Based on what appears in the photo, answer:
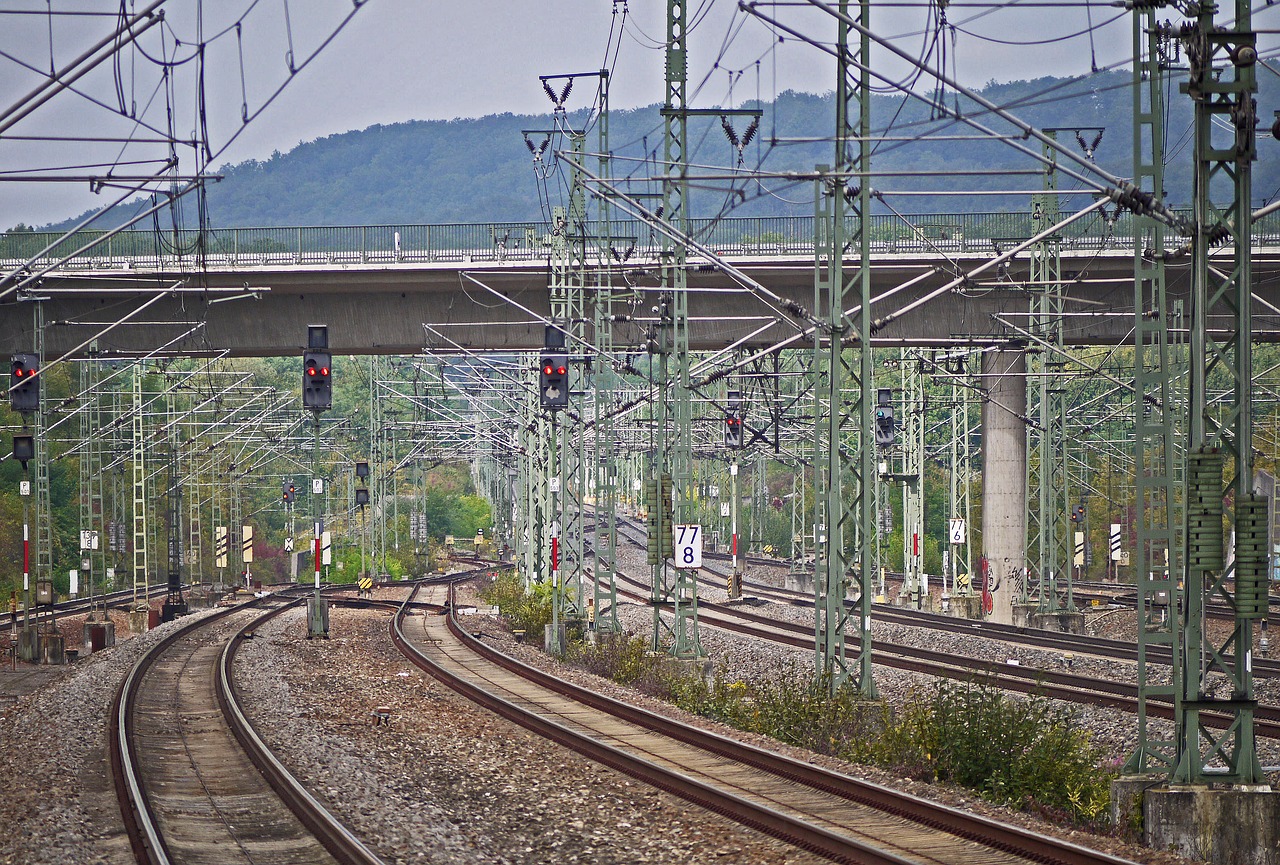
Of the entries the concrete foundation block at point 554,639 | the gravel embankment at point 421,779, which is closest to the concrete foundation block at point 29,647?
the gravel embankment at point 421,779

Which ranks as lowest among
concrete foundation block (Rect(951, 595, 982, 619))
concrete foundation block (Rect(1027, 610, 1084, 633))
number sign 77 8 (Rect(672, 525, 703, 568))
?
concrete foundation block (Rect(951, 595, 982, 619))

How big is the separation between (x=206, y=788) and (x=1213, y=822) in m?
9.84

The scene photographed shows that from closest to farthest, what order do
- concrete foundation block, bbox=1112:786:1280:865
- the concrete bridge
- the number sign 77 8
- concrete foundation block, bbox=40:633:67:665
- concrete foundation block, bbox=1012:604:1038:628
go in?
concrete foundation block, bbox=1112:786:1280:865 → the number sign 77 8 → concrete foundation block, bbox=40:633:67:665 → the concrete bridge → concrete foundation block, bbox=1012:604:1038:628

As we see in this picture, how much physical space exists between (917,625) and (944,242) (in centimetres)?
1011

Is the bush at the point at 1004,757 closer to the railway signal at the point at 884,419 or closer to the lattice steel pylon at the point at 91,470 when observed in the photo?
the railway signal at the point at 884,419

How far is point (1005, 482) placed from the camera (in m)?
42.4

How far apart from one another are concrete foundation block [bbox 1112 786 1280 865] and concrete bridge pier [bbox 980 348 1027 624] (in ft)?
96.5

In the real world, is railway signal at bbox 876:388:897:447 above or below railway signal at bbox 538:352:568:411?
below

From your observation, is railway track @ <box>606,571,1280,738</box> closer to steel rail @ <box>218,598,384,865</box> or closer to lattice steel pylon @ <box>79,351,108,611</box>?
steel rail @ <box>218,598,384,865</box>

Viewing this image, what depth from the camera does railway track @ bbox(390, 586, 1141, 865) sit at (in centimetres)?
1209

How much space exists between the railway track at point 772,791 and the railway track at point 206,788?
3.66 m

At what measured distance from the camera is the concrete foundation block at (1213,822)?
12.8 meters

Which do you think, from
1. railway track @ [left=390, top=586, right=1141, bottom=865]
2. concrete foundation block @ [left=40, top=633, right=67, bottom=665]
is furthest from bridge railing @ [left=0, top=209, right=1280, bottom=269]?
railway track @ [left=390, top=586, right=1141, bottom=865]

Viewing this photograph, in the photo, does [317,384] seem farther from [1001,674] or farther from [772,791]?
[772,791]
